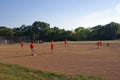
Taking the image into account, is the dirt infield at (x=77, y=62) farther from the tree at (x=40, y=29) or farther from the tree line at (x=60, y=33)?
the tree at (x=40, y=29)

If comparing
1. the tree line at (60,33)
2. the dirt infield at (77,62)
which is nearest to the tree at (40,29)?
the tree line at (60,33)

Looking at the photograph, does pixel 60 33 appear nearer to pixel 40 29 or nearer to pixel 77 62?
pixel 40 29

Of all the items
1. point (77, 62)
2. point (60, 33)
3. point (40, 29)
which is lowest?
point (77, 62)

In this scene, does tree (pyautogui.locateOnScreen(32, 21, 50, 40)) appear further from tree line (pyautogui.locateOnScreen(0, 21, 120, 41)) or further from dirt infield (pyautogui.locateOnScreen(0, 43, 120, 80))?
dirt infield (pyautogui.locateOnScreen(0, 43, 120, 80))

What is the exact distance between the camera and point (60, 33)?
103938 mm

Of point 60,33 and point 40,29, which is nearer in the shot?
point 60,33

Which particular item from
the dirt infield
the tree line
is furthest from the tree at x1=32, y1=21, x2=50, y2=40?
the dirt infield

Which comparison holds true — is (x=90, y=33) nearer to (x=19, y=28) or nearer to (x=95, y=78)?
(x=19, y=28)

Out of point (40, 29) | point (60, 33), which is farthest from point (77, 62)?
point (40, 29)

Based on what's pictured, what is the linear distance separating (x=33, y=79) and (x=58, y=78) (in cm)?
117

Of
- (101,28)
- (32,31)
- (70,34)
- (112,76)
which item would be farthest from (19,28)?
(112,76)

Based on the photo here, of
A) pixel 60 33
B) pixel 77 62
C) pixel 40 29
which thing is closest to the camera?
pixel 77 62

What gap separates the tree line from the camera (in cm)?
10425

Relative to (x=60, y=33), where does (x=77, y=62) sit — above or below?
below
